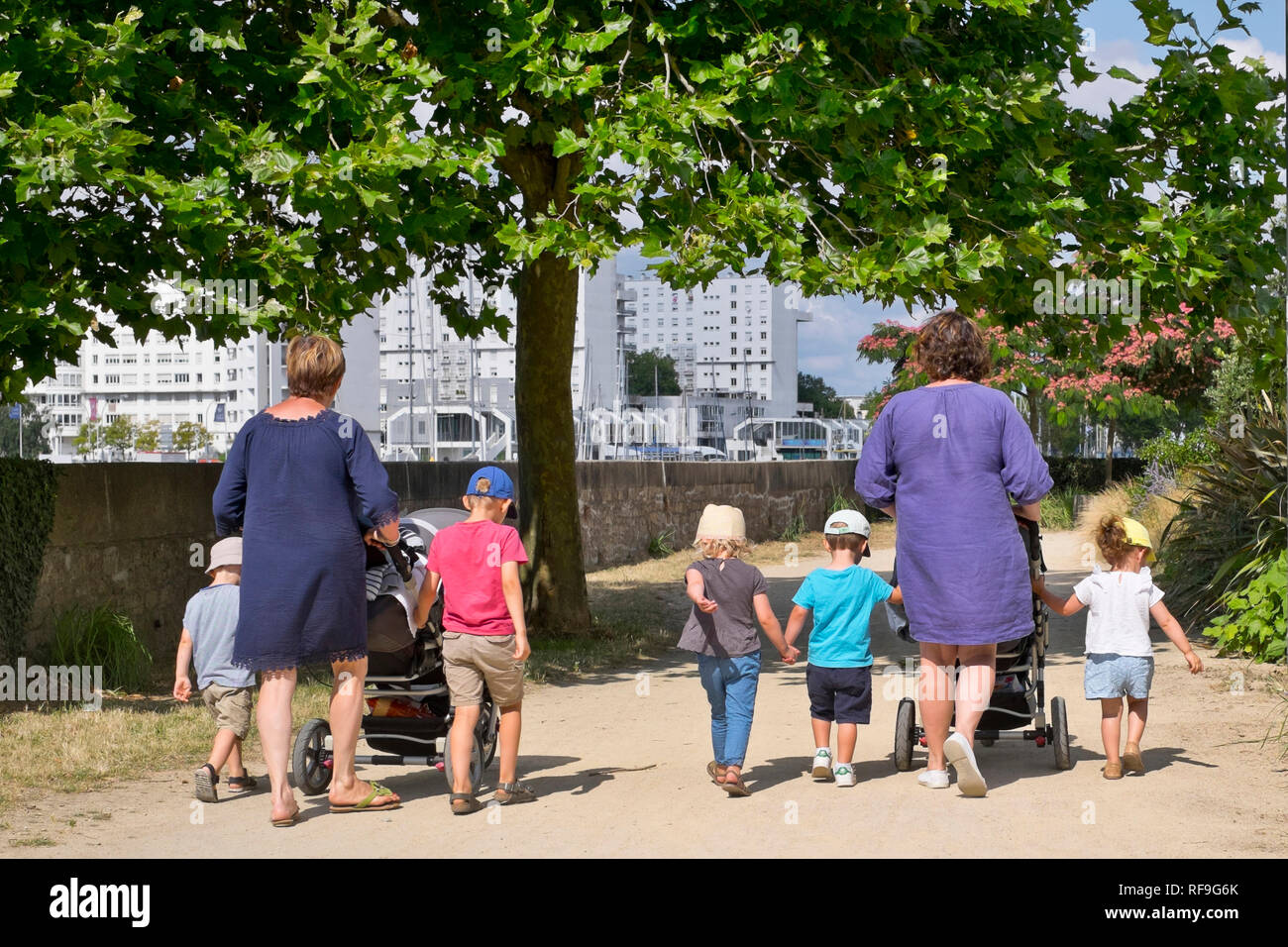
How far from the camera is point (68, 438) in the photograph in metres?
168

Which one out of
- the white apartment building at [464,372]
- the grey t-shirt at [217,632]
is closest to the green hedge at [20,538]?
the grey t-shirt at [217,632]

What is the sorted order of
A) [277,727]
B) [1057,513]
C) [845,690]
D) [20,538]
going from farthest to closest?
1. [1057,513]
2. [20,538]
3. [845,690]
4. [277,727]

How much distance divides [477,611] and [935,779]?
2.21 metres

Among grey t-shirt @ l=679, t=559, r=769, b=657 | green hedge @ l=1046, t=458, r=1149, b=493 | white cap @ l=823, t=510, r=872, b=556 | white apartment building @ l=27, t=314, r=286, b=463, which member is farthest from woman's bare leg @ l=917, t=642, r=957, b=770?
white apartment building @ l=27, t=314, r=286, b=463

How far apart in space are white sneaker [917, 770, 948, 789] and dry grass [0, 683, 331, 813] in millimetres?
3618

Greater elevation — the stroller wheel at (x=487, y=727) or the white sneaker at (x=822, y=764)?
the stroller wheel at (x=487, y=727)

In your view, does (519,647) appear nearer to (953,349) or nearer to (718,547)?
(718,547)

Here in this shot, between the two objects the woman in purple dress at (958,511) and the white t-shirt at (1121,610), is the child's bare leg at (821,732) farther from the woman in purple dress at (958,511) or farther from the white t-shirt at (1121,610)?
the white t-shirt at (1121,610)

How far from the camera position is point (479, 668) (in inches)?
265

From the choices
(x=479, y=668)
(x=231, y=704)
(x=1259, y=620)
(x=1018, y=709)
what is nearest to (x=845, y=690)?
(x=1018, y=709)

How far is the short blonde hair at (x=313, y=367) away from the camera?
20.5 feet

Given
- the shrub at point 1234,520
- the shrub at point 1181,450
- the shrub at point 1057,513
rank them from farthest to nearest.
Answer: the shrub at point 1057,513 < the shrub at point 1181,450 < the shrub at point 1234,520

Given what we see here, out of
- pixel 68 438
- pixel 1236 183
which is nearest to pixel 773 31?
pixel 1236 183

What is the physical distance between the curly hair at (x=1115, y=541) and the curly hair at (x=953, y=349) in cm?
115
